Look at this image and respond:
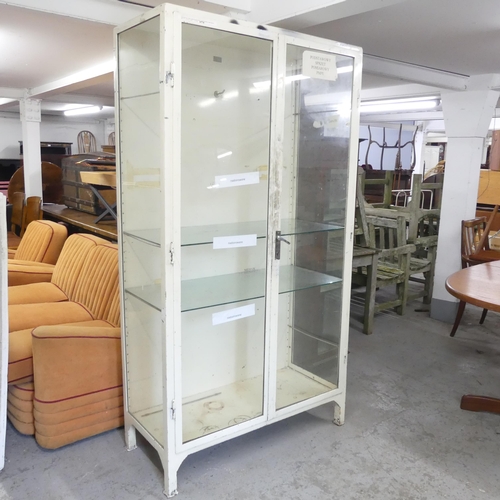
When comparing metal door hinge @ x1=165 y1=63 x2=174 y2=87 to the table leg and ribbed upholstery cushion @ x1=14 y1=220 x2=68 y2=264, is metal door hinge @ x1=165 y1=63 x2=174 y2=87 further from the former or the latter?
ribbed upholstery cushion @ x1=14 y1=220 x2=68 y2=264

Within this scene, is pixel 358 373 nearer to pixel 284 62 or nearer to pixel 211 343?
pixel 211 343

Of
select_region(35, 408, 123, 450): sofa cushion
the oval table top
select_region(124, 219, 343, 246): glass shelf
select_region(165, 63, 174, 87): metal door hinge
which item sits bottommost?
select_region(35, 408, 123, 450): sofa cushion

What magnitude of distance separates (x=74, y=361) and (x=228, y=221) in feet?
3.45

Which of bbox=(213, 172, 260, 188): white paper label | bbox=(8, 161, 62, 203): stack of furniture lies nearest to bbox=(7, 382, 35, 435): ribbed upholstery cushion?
bbox=(213, 172, 260, 188): white paper label

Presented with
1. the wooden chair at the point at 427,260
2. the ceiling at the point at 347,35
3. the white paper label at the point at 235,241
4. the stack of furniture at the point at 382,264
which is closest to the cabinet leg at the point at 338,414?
the white paper label at the point at 235,241

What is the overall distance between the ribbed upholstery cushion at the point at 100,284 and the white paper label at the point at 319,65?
5.51 feet

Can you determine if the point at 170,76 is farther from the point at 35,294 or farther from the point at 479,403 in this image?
the point at 479,403

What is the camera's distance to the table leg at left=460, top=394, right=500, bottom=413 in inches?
112

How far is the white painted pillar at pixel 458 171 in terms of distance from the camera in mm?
4262

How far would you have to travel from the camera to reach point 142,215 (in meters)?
2.21

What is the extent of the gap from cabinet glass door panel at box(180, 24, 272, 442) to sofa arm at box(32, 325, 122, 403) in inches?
15.6

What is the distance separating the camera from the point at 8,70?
452cm

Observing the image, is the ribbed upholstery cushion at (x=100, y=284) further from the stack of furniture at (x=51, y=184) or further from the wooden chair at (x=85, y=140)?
the wooden chair at (x=85, y=140)

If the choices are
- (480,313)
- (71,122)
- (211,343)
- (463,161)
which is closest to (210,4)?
(211,343)
